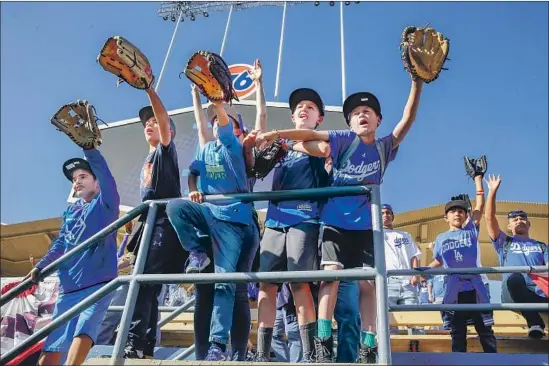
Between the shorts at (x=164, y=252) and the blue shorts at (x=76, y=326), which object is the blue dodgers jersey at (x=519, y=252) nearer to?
the shorts at (x=164, y=252)

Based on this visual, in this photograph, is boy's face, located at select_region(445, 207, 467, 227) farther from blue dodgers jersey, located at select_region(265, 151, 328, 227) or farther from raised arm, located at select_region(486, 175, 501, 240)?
blue dodgers jersey, located at select_region(265, 151, 328, 227)

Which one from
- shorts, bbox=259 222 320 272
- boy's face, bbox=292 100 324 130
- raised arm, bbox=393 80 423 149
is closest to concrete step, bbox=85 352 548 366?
shorts, bbox=259 222 320 272

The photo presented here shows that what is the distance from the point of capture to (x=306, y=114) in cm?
325

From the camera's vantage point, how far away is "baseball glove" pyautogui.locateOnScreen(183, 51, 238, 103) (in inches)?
111

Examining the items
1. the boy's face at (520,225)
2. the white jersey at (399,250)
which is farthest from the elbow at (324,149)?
the boy's face at (520,225)

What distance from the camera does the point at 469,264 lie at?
4.37m

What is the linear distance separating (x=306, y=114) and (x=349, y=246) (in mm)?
933

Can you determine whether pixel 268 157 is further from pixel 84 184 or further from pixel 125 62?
pixel 84 184

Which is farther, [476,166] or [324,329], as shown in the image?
[476,166]

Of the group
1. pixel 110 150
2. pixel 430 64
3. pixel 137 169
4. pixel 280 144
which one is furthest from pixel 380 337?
pixel 110 150

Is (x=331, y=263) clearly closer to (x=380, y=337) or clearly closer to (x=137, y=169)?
(x=380, y=337)

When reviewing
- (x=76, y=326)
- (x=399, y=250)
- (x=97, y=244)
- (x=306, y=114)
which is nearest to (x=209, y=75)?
(x=306, y=114)

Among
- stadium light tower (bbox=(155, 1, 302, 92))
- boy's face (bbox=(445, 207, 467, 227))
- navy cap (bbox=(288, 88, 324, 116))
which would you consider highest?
stadium light tower (bbox=(155, 1, 302, 92))

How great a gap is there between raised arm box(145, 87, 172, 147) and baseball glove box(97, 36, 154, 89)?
71 millimetres
